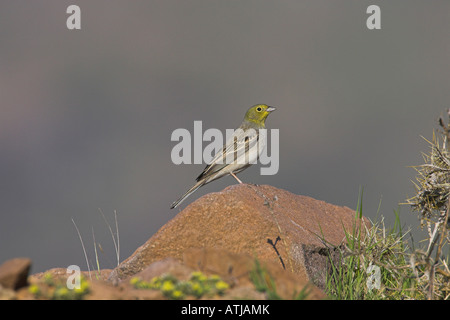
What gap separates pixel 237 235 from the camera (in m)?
7.47

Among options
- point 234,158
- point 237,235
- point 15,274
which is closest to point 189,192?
point 234,158

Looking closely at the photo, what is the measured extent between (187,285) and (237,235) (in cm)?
308

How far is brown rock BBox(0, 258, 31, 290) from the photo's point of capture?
4.55 meters

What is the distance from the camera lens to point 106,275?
29.5ft

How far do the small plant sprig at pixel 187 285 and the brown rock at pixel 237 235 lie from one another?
8.57 feet

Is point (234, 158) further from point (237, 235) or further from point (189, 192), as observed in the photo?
point (237, 235)

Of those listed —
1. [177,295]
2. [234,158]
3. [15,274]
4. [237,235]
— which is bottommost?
[237,235]

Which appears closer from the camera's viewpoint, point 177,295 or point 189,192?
point 177,295

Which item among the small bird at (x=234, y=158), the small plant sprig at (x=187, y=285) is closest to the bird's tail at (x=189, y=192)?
the small bird at (x=234, y=158)

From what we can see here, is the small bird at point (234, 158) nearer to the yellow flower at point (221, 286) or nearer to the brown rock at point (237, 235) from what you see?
the brown rock at point (237, 235)

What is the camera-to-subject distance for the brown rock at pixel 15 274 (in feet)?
14.9

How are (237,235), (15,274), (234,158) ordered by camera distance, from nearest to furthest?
(15,274) < (237,235) < (234,158)

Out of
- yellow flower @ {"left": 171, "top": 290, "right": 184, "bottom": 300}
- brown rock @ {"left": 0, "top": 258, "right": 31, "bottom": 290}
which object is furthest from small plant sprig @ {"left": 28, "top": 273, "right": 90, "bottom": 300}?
yellow flower @ {"left": 171, "top": 290, "right": 184, "bottom": 300}
